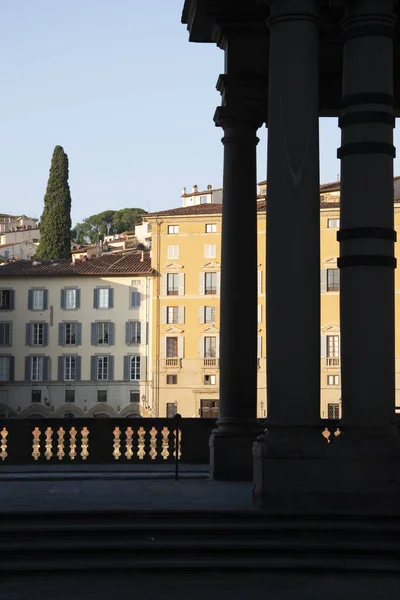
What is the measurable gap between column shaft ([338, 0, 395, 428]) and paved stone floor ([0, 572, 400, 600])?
318 cm

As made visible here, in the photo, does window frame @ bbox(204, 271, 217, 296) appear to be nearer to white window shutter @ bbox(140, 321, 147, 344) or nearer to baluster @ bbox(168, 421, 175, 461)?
white window shutter @ bbox(140, 321, 147, 344)

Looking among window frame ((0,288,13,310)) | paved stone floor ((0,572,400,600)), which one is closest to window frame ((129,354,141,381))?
window frame ((0,288,13,310))

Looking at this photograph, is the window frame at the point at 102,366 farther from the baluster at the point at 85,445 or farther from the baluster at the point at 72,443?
the baluster at the point at 72,443

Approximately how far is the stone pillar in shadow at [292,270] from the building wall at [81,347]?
9212 cm

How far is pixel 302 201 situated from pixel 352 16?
2470 mm

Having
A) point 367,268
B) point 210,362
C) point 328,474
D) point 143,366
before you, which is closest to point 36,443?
point 328,474

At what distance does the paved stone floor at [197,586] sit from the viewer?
38.3 ft

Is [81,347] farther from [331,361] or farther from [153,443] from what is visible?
[153,443]

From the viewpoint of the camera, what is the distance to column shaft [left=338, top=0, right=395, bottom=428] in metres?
15.4

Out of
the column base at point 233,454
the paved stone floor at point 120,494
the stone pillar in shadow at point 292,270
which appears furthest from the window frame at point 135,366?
the stone pillar in shadow at point 292,270

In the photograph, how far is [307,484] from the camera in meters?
15.1

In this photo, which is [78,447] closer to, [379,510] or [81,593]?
[379,510]

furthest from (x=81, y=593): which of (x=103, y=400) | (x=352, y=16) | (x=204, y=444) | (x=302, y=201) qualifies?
(x=103, y=400)

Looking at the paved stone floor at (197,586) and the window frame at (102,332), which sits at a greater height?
the window frame at (102,332)
